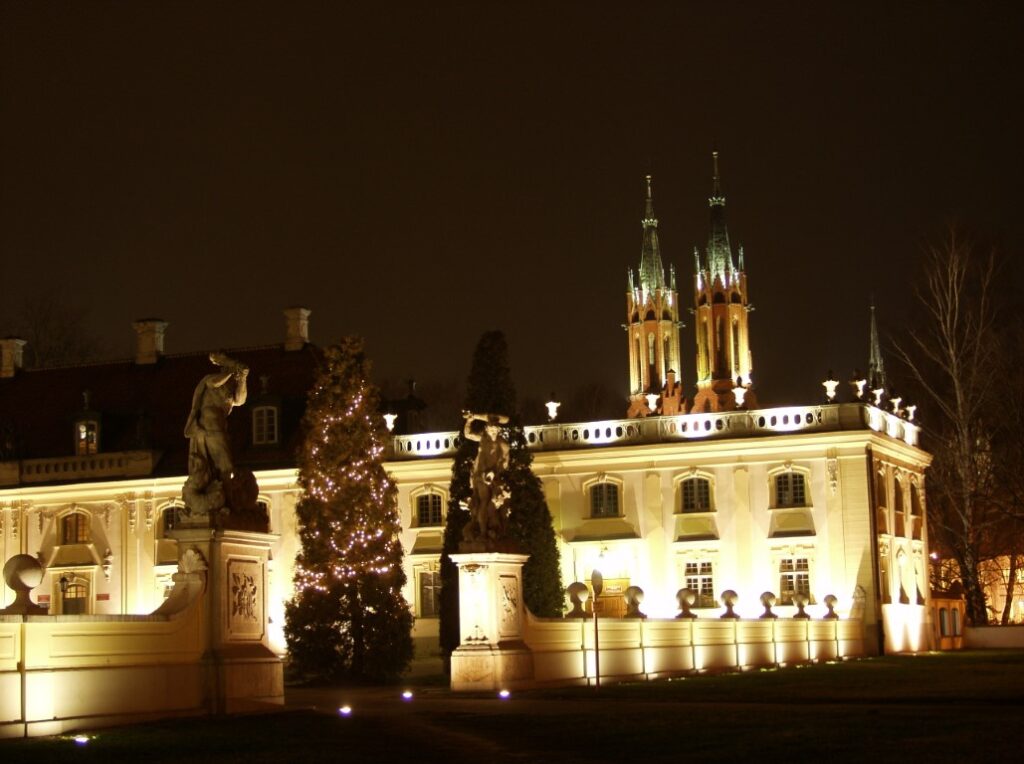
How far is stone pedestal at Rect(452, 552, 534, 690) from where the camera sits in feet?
86.7

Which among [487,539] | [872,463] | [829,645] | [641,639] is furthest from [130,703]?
[872,463]

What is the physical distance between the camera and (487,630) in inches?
→ 1049

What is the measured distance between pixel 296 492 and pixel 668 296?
4950 cm

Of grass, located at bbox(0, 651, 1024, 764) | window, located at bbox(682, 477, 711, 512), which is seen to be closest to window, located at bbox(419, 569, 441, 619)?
window, located at bbox(682, 477, 711, 512)

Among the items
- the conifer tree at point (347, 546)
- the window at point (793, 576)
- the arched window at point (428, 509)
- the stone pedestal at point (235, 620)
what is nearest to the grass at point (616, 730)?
the stone pedestal at point (235, 620)

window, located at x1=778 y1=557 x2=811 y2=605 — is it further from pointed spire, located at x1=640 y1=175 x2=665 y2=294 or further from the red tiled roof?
pointed spire, located at x1=640 y1=175 x2=665 y2=294

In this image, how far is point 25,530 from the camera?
55.8 metres

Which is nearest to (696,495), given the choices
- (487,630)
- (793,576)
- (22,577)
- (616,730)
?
Result: (793,576)

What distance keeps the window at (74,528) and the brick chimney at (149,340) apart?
20.9 feet

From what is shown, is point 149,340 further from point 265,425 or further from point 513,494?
point 513,494

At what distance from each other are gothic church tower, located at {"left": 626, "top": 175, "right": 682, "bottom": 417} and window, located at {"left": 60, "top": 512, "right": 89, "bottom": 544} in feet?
154

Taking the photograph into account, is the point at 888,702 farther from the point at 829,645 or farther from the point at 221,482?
the point at 829,645

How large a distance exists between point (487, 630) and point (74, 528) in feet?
105

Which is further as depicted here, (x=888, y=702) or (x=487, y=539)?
(x=487, y=539)
